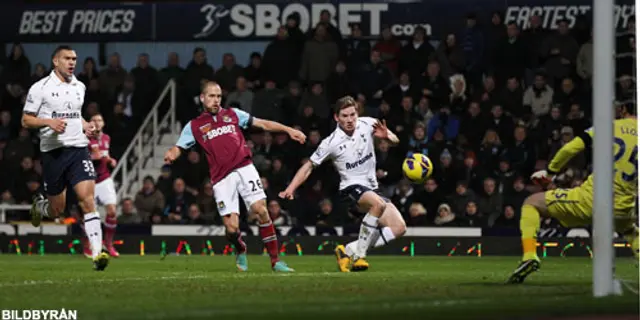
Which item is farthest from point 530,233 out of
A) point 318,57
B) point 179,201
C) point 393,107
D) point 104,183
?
point 318,57

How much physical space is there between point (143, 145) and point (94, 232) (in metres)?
13.2

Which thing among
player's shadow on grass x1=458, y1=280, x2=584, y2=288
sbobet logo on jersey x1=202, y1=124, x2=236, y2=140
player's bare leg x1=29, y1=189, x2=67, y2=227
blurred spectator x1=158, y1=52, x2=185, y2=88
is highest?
blurred spectator x1=158, y1=52, x2=185, y2=88

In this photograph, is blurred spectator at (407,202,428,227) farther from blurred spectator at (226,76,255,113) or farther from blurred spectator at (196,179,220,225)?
blurred spectator at (226,76,255,113)

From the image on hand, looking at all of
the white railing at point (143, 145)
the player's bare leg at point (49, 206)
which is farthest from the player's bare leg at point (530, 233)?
the white railing at point (143, 145)

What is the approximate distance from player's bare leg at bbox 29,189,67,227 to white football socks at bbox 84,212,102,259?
512 millimetres

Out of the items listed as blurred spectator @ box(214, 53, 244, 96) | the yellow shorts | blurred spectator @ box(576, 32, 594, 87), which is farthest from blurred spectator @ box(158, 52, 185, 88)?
the yellow shorts

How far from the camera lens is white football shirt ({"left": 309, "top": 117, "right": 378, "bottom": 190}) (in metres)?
16.8

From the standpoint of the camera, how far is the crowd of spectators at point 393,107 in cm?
2484

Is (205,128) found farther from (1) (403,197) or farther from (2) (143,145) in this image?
(2) (143,145)

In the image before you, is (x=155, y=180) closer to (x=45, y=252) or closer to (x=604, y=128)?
(x=45, y=252)

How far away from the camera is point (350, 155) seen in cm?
1684

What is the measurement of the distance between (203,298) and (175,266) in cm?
702

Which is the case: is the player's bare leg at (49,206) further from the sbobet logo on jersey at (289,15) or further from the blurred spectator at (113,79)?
the sbobet logo on jersey at (289,15)

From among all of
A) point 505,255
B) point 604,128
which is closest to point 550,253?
point 505,255
